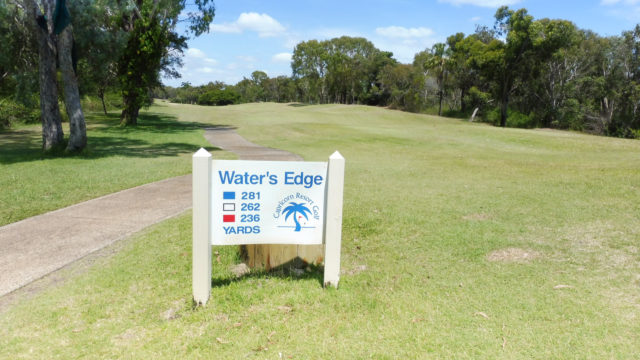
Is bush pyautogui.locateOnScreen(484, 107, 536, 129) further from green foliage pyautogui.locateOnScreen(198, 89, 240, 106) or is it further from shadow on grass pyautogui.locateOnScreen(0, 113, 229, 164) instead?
green foliage pyautogui.locateOnScreen(198, 89, 240, 106)

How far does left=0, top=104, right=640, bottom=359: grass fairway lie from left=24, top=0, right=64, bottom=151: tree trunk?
10859mm

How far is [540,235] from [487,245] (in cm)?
104

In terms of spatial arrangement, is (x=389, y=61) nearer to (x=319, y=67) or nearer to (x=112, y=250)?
(x=319, y=67)

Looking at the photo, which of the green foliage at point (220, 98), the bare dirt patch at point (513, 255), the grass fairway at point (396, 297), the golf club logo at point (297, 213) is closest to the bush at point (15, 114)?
the grass fairway at point (396, 297)

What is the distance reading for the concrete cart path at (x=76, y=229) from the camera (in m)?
5.20

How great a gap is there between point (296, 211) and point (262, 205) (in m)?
0.38

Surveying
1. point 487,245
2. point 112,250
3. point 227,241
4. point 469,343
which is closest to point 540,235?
point 487,245

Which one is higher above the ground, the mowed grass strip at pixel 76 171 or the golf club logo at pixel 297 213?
the golf club logo at pixel 297 213

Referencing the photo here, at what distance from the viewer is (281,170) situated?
14.1ft

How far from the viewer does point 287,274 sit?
5082 mm

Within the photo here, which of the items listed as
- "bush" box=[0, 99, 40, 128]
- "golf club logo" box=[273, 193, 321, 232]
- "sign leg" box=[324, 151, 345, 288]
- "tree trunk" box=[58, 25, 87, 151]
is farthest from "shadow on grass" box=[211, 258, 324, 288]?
"bush" box=[0, 99, 40, 128]

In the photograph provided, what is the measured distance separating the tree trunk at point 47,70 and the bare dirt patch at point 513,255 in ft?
51.0

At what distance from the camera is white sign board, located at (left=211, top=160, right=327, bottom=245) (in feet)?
13.8

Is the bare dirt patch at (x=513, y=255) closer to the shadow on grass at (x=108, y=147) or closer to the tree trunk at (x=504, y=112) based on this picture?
the shadow on grass at (x=108, y=147)
